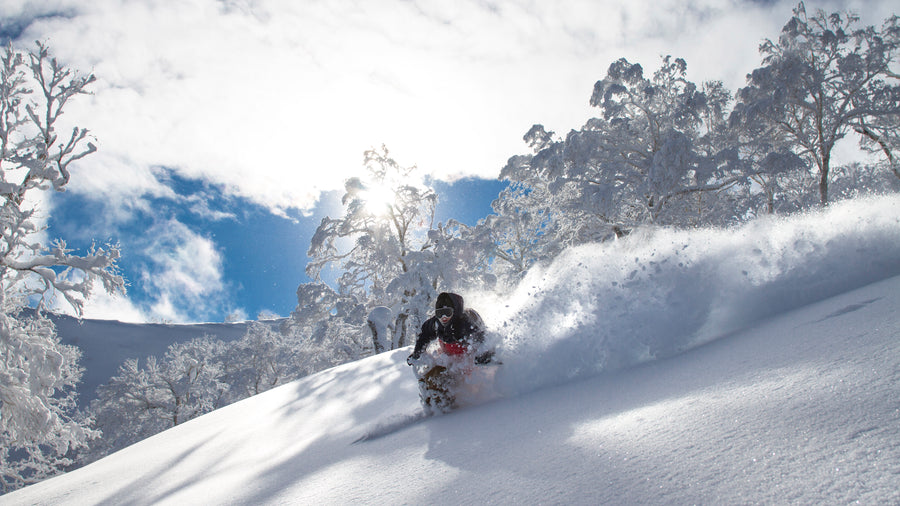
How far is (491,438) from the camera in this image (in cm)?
254

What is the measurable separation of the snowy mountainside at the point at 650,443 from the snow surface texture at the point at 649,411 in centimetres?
1

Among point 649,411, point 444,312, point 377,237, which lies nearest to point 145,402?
point 377,237

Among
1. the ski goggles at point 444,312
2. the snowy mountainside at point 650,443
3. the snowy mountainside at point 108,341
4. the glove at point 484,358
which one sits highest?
the snowy mountainside at point 108,341

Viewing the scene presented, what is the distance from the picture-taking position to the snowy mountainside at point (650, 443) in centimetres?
117

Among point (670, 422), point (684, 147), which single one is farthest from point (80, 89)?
point (684, 147)

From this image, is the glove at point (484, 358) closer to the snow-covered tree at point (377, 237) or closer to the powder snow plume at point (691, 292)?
the powder snow plume at point (691, 292)

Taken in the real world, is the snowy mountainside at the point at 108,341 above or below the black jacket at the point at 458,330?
above

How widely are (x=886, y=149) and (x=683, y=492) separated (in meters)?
18.6

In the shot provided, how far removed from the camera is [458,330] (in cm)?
405

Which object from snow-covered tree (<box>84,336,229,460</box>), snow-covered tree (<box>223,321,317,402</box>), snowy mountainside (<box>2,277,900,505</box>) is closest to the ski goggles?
snowy mountainside (<box>2,277,900,505</box>)

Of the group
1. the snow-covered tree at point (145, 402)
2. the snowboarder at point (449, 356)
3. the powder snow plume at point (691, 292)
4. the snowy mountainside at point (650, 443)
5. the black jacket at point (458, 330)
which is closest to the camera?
the snowy mountainside at point (650, 443)

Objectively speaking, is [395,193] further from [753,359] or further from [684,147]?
[753,359]

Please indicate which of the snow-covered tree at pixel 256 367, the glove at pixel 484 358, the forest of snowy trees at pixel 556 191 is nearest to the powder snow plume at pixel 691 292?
the glove at pixel 484 358

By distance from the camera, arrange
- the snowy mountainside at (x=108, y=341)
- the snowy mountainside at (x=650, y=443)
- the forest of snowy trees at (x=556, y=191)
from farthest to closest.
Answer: the snowy mountainside at (x=108, y=341) → the forest of snowy trees at (x=556, y=191) → the snowy mountainside at (x=650, y=443)
